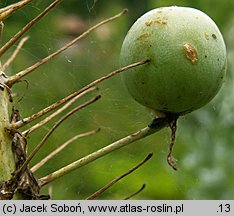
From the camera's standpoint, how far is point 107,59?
371 cm

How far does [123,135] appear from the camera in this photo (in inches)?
104

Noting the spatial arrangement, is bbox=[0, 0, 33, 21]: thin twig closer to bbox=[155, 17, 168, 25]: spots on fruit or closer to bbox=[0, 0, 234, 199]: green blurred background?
bbox=[155, 17, 168, 25]: spots on fruit

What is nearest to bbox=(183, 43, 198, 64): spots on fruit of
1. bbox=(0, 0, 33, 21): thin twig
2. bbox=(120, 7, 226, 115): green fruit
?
bbox=(120, 7, 226, 115): green fruit

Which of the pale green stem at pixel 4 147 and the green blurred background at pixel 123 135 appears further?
the green blurred background at pixel 123 135

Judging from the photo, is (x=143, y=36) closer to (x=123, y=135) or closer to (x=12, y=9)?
(x=12, y=9)

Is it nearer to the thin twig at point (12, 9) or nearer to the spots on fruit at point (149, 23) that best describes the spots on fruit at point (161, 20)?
the spots on fruit at point (149, 23)

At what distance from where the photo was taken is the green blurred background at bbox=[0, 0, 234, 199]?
8.90ft

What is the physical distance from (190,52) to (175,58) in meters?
0.04

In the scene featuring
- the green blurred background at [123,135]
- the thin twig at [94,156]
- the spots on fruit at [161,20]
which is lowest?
the thin twig at [94,156]

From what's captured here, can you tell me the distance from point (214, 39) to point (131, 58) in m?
0.20

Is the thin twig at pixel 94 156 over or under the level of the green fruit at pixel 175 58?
under

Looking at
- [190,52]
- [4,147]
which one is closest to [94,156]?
[4,147]

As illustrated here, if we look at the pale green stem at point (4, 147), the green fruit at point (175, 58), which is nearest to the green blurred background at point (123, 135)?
the green fruit at point (175, 58)

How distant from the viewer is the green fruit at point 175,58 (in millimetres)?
1518
